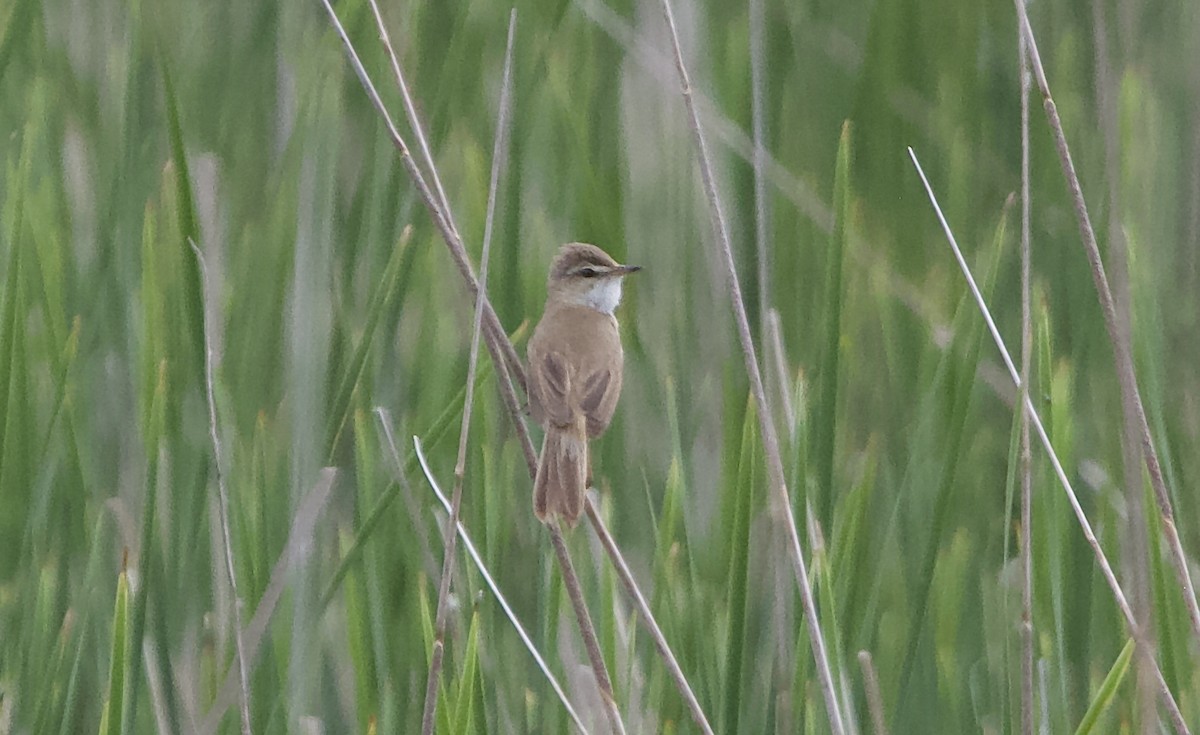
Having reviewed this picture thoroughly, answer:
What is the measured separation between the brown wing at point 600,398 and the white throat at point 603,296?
21 cm

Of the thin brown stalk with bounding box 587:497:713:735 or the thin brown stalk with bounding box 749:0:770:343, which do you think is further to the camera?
the thin brown stalk with bounding box 749:0:770:343

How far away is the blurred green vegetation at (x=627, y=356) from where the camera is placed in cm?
196

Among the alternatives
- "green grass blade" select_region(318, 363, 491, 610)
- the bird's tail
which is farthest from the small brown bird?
"green grass blade" select_region(318, 363, 491, 610)

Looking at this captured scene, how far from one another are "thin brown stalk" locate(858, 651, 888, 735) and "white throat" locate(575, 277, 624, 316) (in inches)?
36.6

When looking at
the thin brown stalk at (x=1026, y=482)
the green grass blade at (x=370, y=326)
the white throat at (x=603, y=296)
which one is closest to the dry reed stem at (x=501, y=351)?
the green grass blade at (x=370, y=326)

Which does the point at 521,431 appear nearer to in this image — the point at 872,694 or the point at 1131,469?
the point at 872,694

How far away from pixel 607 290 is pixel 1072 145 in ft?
3.41

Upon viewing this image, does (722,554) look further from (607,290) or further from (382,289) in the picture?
(607,290)

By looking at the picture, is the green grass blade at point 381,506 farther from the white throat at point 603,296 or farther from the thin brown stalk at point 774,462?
the white throat at point 603,296

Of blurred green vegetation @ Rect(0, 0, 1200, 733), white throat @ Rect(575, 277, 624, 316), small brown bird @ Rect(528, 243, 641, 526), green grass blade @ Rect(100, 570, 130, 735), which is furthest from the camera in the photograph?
white throat @ Rect(575, 277, 624, 316)

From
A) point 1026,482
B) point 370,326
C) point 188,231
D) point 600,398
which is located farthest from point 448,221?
point 1026,482

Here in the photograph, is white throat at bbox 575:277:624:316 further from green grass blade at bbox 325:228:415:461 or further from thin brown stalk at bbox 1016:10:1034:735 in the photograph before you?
thin brown stalk at bbox 1016:10:1034:735

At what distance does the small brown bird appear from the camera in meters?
2.07

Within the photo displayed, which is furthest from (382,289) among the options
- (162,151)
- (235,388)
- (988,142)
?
(988,142)
